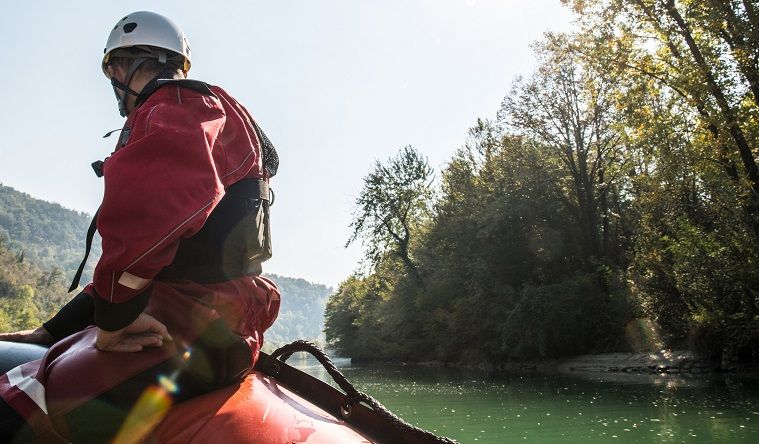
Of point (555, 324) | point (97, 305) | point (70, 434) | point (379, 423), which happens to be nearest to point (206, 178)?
point (97, 305)

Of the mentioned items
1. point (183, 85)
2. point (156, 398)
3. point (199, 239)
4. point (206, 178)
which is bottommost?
point (156, 398)

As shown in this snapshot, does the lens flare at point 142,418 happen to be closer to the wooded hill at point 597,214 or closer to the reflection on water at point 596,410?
the reflection on water at point 596,410

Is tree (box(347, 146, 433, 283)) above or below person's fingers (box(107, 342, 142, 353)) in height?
above

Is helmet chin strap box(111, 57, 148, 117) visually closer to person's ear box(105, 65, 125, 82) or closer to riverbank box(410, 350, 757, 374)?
person's ear box(105, 65, 125, 82)

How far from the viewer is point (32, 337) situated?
237cm

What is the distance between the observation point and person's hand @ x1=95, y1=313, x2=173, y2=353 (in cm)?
155

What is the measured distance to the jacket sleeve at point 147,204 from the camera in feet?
4.67

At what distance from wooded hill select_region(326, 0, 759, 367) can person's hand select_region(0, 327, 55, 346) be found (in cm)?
1617

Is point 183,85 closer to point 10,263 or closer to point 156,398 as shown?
point 156,398

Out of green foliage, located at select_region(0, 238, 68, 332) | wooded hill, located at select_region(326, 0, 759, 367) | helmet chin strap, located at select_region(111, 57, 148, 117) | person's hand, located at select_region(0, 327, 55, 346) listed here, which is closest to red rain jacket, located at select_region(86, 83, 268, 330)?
helmet chin strap, located at select_region(111, 57, 148, 117)

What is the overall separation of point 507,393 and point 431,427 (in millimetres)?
6862

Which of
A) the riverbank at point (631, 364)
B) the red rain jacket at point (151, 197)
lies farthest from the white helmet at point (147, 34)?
the riverbank at point (631, 364)

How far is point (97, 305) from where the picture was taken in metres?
1.53

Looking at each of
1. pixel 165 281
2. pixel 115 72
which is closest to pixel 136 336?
pixel 165 281
